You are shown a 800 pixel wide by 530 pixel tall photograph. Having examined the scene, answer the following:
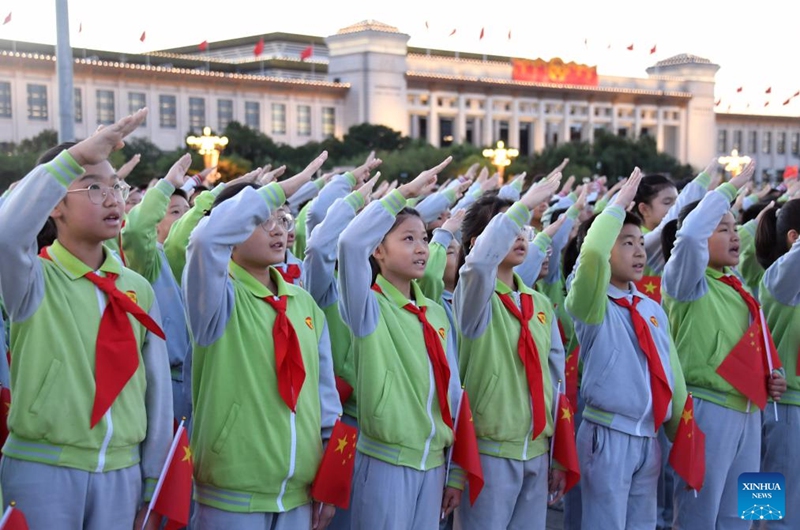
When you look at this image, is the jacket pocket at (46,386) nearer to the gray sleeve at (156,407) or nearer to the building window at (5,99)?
the gray sleeve at (156,407)

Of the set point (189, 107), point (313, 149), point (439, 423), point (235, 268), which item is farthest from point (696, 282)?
point (189, 107)

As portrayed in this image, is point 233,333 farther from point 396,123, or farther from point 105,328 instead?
point 396,123

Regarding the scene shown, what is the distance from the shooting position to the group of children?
287cm

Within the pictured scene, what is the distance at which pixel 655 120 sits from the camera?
2729 inches

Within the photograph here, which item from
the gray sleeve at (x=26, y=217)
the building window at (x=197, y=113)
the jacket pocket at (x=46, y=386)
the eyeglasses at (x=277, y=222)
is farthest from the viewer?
the building window at (x=197, y=113)

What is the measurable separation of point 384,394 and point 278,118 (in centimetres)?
5344

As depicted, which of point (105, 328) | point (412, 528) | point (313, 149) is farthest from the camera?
point (313, 149)

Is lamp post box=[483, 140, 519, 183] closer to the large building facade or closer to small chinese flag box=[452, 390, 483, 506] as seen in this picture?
the large building facade

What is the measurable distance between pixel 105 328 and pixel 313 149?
41.0m

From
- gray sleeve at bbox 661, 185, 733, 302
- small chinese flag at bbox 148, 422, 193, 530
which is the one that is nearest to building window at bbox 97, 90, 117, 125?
gray sleeve at bbox 661, 185, 733, 302

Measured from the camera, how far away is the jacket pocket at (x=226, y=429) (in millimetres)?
3137

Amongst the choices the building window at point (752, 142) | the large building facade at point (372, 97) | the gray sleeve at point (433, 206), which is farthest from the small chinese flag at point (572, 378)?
the building window at point (752, 142)

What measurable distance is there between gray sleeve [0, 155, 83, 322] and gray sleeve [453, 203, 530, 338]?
1.58 m

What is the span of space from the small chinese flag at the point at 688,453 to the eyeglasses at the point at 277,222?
184cm
